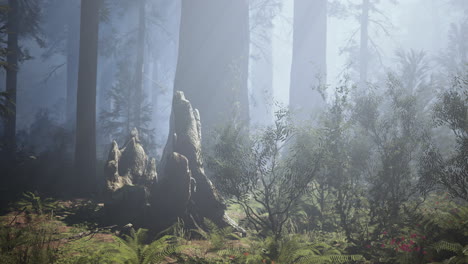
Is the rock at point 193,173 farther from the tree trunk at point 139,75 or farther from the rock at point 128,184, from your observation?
the tree trunk at point 139,75

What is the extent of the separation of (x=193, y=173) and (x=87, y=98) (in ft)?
19.0

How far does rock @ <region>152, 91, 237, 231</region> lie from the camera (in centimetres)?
753

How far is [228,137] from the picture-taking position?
273 inches

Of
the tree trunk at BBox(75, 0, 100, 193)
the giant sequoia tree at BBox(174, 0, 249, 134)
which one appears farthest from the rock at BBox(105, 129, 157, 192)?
the giant sequoia tree at BBox(174, 0, 249, 134)

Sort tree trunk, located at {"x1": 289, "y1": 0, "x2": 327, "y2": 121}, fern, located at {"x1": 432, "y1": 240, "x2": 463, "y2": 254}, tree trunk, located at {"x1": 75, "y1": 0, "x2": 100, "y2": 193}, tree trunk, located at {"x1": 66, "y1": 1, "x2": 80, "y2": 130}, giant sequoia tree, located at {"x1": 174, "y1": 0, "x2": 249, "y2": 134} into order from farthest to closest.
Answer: tree trunk, located at {"x1": 66, "y1": 1, "x2": 80, "y2": 130}, tree trunk, located at {"x1": 289, "y1": 0, "x2": 327, "y2": 121}, giant sequoia tree, located at {"x1": 174, "y1": 0, "x2": 249, "y2": 134}, tree trunk, located at {"x1": 75, "y1": 0, "x2": 100, "y2": 193}, fern, located at {"x1": 432, "y1": 240, "x2": 463, "y2": 254}

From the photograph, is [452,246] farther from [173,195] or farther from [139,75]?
[139,75]

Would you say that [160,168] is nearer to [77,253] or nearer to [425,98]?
[77,253]

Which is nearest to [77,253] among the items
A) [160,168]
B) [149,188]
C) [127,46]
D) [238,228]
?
[149,188]

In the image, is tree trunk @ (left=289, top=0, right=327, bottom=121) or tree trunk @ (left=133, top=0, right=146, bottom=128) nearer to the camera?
tree trunk @ (left=133, top=0, right=146, bottom=128)

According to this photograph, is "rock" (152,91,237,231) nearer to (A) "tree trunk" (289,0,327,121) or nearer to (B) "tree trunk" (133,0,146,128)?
(B) "tree trunk" (133,0,146,128)

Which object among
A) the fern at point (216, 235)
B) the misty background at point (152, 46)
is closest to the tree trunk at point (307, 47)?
the misty background at point (152, 46)

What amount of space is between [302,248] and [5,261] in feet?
14.5

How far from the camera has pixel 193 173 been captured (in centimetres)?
841

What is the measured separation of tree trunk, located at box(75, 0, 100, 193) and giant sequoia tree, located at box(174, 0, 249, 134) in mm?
4562
